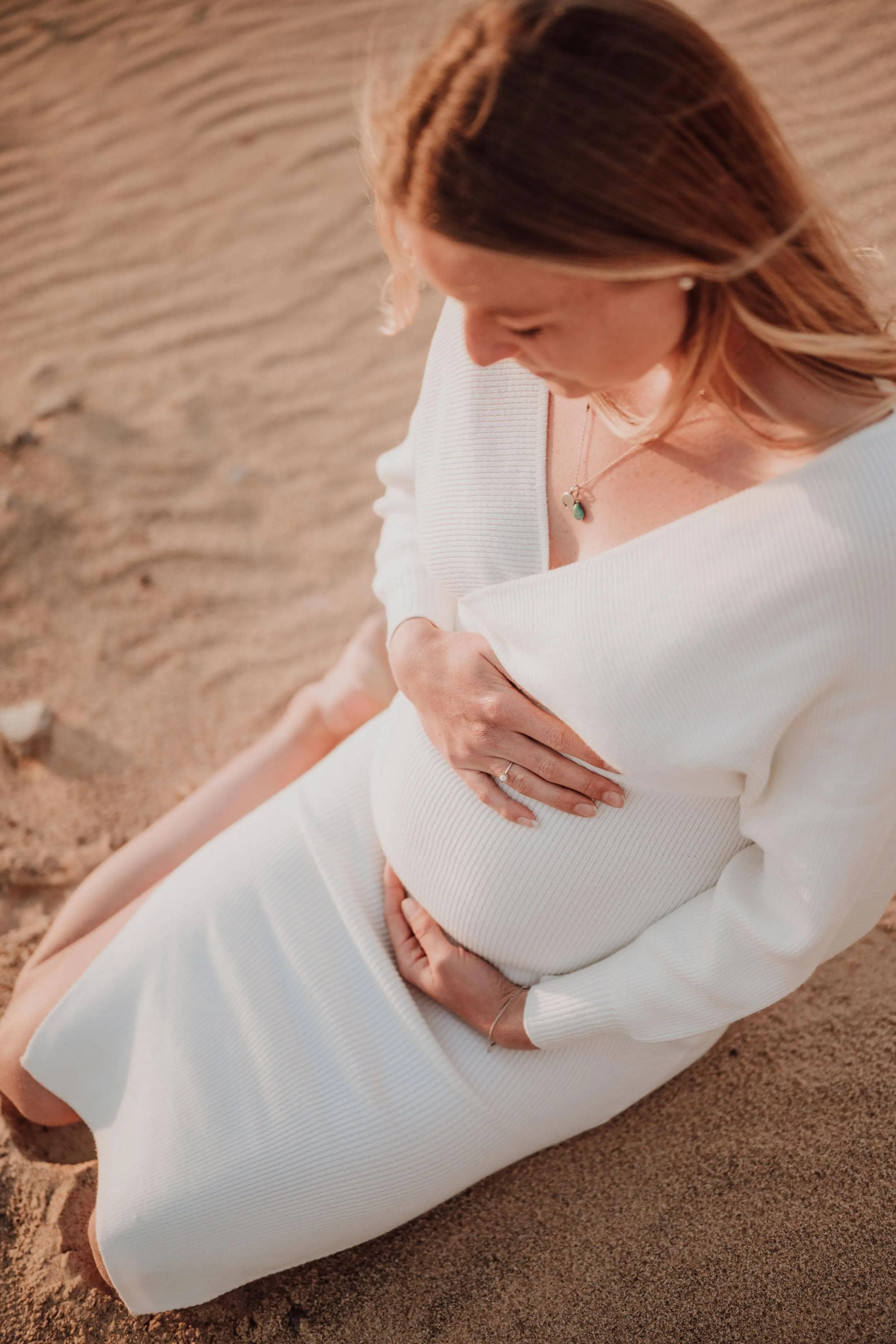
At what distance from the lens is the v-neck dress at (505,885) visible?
43.9 inches

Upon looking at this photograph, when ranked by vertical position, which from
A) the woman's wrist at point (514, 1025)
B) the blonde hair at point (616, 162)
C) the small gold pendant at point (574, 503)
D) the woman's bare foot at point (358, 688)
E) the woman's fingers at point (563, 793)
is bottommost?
the woman's bare foot at point (358, 688)

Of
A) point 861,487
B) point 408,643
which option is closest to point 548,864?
point 408,643

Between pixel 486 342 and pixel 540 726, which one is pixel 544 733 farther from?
pixel 486 342

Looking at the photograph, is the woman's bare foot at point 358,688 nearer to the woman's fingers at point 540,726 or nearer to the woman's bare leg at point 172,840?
the woman's bare leg at point 172,840

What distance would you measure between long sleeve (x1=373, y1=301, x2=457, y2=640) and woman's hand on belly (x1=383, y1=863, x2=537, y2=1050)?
0.51 m

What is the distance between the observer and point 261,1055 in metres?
1.53

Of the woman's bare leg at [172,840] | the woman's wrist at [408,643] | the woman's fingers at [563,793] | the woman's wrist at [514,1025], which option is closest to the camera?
the woman's fingers at [563,793]

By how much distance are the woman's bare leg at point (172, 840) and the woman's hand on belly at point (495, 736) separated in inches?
26.5

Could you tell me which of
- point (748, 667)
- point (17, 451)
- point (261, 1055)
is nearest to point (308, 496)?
point (17, 451)

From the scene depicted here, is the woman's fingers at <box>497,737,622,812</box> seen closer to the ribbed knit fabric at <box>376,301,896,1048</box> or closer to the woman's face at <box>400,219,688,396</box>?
the ribbed knit fabric at <box>376,301,896,1048</box>

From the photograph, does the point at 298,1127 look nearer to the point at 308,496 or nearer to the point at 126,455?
the point at 308,496

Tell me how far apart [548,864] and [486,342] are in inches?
27.8

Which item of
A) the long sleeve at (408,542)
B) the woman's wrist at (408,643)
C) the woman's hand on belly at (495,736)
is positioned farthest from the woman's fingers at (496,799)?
the long sleeve at (408,542)

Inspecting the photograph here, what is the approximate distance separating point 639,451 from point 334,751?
0.84 m
